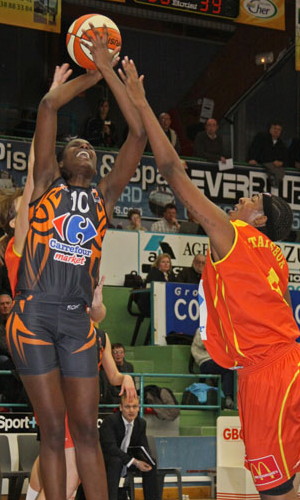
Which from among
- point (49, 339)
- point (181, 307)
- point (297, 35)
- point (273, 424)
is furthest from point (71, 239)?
point (297, 35)

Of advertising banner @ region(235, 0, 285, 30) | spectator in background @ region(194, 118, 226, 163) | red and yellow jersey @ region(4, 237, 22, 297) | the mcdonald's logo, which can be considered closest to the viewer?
the mcdonald's logo

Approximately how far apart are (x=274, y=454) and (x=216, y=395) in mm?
8334

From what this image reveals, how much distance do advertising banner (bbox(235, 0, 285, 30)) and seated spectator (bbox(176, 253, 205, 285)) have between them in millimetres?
5005

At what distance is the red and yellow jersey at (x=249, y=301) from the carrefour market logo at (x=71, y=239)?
74 cm

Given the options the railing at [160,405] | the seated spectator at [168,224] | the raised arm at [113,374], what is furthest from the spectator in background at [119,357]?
the raised arm at [113,374]

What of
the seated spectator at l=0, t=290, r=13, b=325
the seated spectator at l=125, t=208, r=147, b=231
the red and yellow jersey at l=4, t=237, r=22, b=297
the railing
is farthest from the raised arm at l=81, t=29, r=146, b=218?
the seated spectator at l=125, t=208, r=147, b=231

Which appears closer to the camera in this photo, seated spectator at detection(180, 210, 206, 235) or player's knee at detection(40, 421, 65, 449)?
player's knee at detection(40, 421, 65, 449)

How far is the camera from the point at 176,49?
22.4 meters

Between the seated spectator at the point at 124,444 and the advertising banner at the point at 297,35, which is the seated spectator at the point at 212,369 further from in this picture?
the advertising banner at the point at 297,35

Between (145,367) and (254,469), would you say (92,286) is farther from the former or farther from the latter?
(145,367)

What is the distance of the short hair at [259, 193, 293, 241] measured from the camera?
200 inches

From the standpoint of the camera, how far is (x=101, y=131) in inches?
685

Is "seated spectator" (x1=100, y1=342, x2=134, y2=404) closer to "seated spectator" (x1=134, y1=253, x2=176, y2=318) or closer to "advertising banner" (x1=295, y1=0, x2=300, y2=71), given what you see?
"seated spectator" (x1=134, y1=253, x2=176, y2=318)

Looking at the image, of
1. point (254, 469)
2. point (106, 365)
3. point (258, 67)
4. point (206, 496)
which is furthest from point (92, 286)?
point (258, 67)
